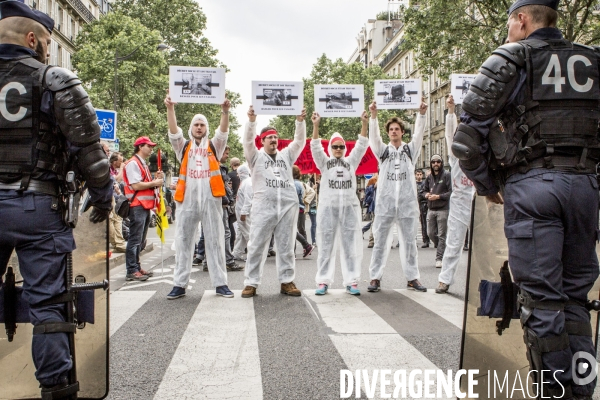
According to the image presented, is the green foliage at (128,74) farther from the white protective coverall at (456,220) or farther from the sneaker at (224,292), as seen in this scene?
the white protective coverall at (456,220)

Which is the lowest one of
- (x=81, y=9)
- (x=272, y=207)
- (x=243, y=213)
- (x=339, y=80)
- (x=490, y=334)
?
(x=243, y=213)

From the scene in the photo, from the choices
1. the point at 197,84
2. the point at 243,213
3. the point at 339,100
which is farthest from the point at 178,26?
the point at 197,84

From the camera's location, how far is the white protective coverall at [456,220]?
7328mm

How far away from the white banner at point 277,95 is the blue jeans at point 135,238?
2.62m

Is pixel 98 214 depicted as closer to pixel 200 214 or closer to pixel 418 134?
pixel 200 214

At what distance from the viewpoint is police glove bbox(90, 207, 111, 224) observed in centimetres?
325

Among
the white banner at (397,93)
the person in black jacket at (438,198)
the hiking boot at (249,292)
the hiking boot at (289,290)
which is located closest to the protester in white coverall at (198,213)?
the hiking boot at (249,292)

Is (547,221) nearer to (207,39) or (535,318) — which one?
(535,318)

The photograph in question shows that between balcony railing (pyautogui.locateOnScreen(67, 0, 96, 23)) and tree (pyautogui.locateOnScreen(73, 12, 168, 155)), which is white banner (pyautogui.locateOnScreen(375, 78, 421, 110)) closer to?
tree (pyautogui.locateOnScreen(73, 12, 168, 155))

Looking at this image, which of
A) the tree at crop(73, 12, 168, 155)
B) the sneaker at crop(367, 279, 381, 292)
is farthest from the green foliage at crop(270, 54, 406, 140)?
the sneaker at crop(367, 279, 381, 292)

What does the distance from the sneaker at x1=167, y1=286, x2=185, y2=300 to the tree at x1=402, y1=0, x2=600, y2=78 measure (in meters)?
17.1

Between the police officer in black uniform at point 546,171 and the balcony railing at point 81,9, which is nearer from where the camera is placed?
the police officer in black uniform at point 546,171

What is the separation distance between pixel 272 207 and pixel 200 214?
87 centimetres

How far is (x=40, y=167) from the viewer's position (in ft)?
9.75
